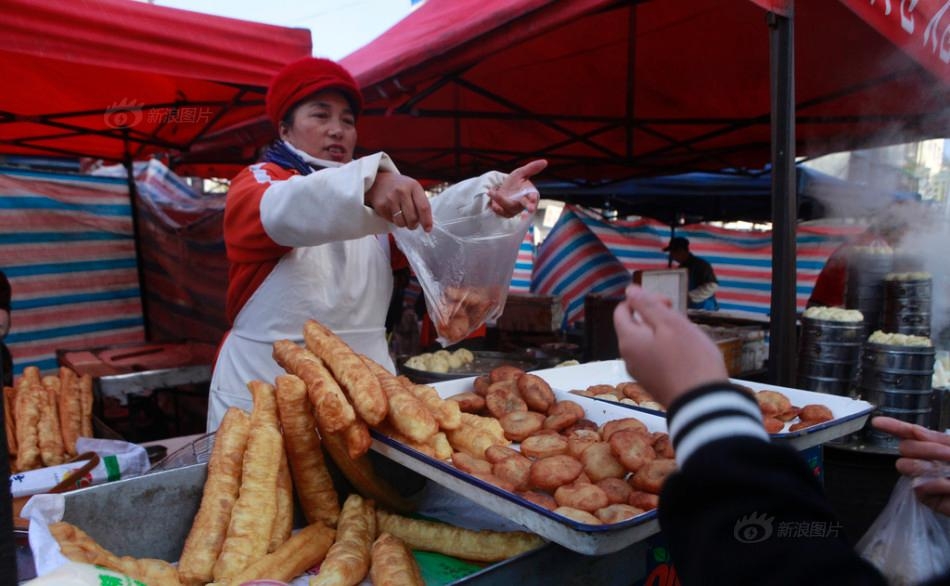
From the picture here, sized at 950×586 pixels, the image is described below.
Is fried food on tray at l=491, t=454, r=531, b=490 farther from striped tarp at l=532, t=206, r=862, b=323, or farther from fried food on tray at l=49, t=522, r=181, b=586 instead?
striped tarp at l=532, t=206, r=862, b=323

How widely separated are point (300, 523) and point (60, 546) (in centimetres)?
61

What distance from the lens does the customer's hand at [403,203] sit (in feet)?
5.37

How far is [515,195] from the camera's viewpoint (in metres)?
2.14

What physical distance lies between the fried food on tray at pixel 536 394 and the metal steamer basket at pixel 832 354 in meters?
2.14

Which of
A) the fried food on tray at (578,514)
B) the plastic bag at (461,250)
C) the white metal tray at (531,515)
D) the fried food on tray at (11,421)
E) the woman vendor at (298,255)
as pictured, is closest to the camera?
the white metal tray at (531,515)

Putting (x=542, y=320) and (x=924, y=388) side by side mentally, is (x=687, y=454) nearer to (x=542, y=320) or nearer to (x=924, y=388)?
(x=924, y=388)

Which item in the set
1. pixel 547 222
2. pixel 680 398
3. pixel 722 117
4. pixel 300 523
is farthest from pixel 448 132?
pixel 547 222

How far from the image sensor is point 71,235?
21.3 feet

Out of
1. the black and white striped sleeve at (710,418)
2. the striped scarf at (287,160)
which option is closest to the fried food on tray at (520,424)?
the black and white striped sleeve at (710,418)

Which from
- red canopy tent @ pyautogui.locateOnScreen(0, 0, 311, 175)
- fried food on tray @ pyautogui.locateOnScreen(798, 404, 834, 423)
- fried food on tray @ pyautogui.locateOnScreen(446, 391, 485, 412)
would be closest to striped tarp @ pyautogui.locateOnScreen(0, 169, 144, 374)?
red canopy tent @ pyautogui.locateOnScreen(0, 0, 311, 175)

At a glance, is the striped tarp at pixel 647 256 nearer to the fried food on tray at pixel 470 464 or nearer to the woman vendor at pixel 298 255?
the woman vendor at pixel 298 255

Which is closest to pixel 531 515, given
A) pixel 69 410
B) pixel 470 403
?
pixel 470 403

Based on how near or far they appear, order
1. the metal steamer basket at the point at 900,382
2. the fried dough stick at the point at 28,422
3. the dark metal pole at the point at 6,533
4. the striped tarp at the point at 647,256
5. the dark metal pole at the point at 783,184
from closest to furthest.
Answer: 1. the dark metal pole at the point at 6,533
2. the dark metal pole at the point at 783,184
3. the fried dough stick at the point at 28,422
4. the metal steamer basket at the point at 900,382
5. the striped tarp at the point at 647,256

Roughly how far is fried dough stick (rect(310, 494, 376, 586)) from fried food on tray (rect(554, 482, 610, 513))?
500 mm
